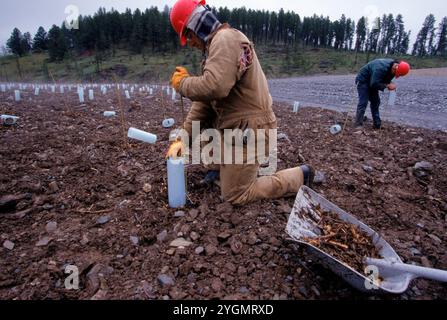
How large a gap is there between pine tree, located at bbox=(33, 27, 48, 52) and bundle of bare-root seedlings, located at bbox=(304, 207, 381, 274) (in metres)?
89.6

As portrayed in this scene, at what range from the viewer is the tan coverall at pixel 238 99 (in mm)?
2229

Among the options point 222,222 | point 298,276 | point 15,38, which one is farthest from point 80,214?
point 15,38

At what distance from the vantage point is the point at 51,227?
2.30 m

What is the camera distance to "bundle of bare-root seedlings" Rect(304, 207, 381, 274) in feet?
5.93

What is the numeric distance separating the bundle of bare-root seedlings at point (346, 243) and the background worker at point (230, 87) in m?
0.73

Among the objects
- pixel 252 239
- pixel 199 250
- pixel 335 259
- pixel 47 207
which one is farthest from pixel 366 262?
pixel 47 207

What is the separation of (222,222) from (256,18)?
78298 mm

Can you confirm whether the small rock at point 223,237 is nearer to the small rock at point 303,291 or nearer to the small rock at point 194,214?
the small rock at point 194,214

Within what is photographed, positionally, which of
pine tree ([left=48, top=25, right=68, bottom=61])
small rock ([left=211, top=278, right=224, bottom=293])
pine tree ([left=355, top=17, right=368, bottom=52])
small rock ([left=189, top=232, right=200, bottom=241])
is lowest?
small rock ([left=211, top=278, right=224, bottom=293])

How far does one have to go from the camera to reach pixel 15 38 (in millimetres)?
72625

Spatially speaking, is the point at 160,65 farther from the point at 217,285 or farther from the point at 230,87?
the point at 217,285

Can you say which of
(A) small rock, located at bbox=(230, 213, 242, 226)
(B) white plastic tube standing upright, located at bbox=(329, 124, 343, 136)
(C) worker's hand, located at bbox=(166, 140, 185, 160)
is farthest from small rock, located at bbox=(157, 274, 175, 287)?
(B) white plastic tube standing upright, located at bbox=(329, 124, 343, 136)

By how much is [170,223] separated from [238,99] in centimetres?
122

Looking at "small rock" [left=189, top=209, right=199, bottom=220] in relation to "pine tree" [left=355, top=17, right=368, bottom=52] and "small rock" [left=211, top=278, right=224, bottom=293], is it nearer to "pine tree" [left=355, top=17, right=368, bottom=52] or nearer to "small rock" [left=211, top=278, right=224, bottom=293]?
"small rock" [left=211, top=278, right=224, bottom=293]
